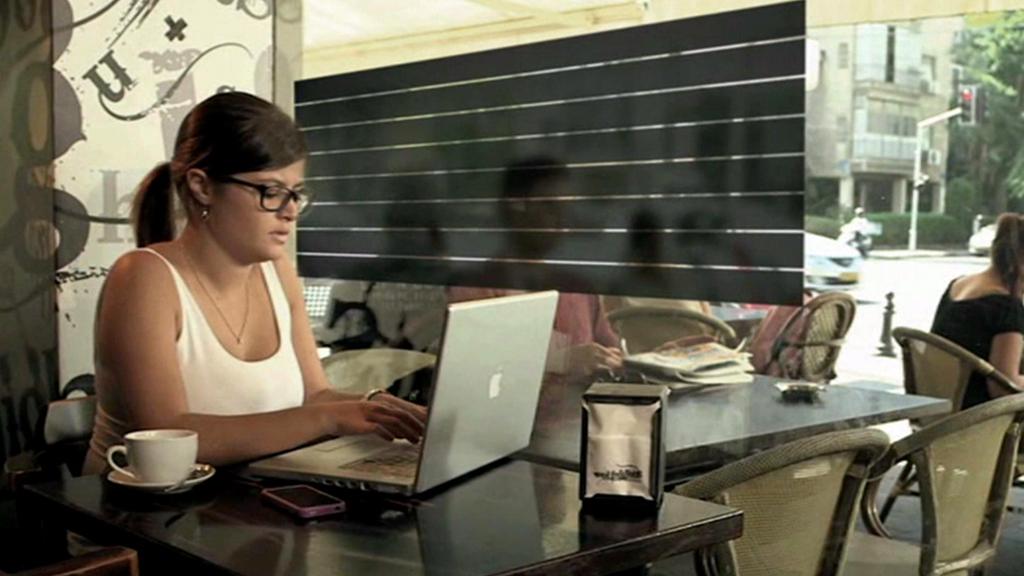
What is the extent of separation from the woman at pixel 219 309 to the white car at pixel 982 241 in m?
1.39

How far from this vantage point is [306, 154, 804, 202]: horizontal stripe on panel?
2467mm

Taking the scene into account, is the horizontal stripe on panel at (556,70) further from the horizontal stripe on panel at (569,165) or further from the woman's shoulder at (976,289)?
the woman's shoulder at (976,289)

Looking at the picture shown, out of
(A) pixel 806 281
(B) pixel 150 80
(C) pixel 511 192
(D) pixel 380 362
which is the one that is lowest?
(D) pixel 380 362

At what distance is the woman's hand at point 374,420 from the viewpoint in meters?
1.59

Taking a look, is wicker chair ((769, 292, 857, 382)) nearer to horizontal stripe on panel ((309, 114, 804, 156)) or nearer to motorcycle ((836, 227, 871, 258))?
motorcycle ((836, 227, 871, 258))

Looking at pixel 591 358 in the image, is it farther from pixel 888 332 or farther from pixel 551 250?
pixel 888 332

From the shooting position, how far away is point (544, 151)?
3.06 meters

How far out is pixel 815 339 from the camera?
254cm

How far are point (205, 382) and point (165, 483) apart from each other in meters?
0.43

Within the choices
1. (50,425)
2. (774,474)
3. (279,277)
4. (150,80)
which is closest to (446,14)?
(150,80)

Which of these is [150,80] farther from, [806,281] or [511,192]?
[806,281]

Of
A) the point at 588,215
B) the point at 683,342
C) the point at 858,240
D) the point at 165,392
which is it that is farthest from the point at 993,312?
the point at 165,392

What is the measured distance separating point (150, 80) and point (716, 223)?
1.91 meters

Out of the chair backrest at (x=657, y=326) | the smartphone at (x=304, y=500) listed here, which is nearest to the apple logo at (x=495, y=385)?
the smartphone at (x=304, y=500)
